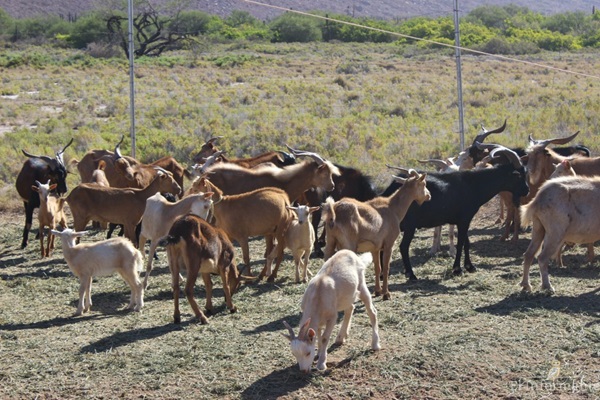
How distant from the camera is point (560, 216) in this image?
12852 mm

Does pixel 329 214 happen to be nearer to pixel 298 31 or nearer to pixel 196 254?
pixel 196 254

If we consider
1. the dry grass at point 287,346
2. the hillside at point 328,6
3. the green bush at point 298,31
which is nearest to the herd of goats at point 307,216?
the dry grass at point 287,346

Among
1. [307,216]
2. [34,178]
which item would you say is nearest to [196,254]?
[307,216]

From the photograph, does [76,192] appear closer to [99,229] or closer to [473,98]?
[99,229]

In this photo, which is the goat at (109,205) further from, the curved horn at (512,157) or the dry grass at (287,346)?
the curved horn at (512,157)

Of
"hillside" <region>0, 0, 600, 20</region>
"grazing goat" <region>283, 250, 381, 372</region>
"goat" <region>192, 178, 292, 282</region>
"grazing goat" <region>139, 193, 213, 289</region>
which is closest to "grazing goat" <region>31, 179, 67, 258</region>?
"grazing goat" <region>139, 193, 213, 289</region>

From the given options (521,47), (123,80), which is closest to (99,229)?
(123,80)

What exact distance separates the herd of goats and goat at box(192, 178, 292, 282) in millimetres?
17

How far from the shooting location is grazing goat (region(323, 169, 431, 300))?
40.1 ft

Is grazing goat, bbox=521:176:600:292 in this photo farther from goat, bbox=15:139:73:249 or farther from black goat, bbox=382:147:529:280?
goat, bbox=15:139:73:249

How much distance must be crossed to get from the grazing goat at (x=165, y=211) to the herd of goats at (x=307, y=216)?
0.02 metres

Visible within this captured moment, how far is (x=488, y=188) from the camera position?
49.6 ft

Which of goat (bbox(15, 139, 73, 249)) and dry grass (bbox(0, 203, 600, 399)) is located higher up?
goat (bbox(15, 139, 73, 249))

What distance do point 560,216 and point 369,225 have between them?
2816 millimetres
